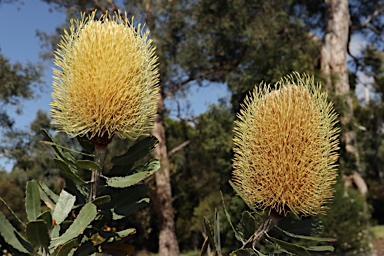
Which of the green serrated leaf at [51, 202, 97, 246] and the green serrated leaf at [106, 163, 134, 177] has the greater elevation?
the green serrated leaf at [106, 163, 134, 177]

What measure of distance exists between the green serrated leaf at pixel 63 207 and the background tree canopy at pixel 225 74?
33.5ft

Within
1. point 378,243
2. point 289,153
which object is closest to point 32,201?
point 289,153

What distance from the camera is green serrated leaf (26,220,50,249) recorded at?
1.10 meters

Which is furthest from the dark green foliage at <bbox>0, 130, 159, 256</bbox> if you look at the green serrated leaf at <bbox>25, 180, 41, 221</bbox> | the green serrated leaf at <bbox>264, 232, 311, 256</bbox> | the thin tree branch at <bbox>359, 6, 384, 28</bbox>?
the thin tree branch at <bbox>359, 6, 384, 28</bbox>

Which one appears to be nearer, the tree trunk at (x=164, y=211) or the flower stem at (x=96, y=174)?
the flower stem at (x=96, y=174)

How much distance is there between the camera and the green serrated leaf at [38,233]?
1.10 meters

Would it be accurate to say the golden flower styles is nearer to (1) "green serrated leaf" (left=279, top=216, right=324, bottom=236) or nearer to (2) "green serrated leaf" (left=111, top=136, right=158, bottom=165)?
(2) "green serrated leaf" (left=111, top=136, right=158, bottom=165)

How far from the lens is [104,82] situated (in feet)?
4.13

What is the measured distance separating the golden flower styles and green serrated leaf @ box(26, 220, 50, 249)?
313 mm

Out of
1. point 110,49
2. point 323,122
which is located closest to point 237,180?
point 323,122

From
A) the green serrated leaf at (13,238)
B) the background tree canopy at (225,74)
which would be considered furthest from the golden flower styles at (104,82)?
the background tree canopy at (225,74)

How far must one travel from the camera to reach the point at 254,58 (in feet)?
42.8

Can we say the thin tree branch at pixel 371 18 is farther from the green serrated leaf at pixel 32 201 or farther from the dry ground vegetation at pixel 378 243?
the green serrated leaf at pixel 32 201

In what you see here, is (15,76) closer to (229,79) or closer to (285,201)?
(229,79)
